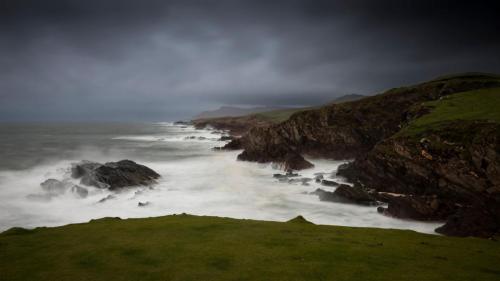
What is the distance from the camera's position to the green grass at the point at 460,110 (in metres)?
39.7

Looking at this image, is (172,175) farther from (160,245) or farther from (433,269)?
(433,269)

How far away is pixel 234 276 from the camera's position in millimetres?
11547

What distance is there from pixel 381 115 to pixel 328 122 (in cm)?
1090

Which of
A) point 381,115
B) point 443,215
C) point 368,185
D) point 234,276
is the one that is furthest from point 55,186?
point 381,115

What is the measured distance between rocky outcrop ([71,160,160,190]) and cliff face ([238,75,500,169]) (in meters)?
25.4

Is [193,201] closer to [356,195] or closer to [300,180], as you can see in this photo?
[300,180]

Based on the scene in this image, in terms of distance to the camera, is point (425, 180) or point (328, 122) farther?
point (328, 122)

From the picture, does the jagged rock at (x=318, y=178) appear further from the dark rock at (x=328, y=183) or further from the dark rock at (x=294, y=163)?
the dark rock at (x=294, y=163)

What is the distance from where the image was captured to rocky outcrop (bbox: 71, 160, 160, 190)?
4095 cm

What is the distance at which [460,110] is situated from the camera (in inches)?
1780

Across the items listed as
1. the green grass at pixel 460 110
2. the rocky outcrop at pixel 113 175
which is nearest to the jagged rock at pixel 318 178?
the green grass at pixel 460 110

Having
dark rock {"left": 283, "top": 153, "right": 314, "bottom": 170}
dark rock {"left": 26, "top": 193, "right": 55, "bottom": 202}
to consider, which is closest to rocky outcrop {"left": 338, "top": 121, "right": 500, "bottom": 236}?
dark rock {"left": 283, "top": 153, "right": 314, "bottom": 170}

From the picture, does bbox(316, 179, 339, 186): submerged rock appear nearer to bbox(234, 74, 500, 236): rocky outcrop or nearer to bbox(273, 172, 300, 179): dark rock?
bbox(234, 74, 500, 236): rocky outcrop

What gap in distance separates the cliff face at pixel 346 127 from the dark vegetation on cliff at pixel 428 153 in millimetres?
200
